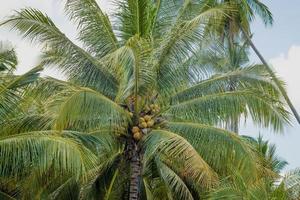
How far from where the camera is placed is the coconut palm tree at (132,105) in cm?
1352

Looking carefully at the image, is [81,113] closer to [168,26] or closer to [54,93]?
[54,93]

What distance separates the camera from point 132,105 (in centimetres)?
1501

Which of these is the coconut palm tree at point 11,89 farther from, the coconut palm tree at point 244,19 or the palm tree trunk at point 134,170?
the coconut palm tree at point 244,19

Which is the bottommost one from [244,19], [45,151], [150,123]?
[45,151]

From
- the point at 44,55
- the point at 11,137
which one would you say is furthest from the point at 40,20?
the point at 11,137

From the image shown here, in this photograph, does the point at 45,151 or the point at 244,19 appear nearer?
the point at 45,151

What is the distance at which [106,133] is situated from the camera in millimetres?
14820

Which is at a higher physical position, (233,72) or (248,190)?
(233,72)

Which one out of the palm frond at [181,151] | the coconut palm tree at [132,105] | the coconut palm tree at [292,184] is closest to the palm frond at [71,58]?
the coconut palm tree at [132,105]

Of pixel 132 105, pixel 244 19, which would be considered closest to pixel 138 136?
pixel 132 105

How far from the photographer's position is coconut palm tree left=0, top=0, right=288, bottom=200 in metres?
13.5

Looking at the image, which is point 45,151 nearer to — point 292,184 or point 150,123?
point 150,123

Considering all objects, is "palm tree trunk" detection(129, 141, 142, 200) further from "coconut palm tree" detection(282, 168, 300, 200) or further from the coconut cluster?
"coconut palm tree" detection(282, 168, 300, 200)

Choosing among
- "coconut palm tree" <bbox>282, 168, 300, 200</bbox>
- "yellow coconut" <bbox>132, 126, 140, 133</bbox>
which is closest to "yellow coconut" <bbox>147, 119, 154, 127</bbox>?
"yellow coconut" <bbox>132, 126, 140, 133</bbox>
